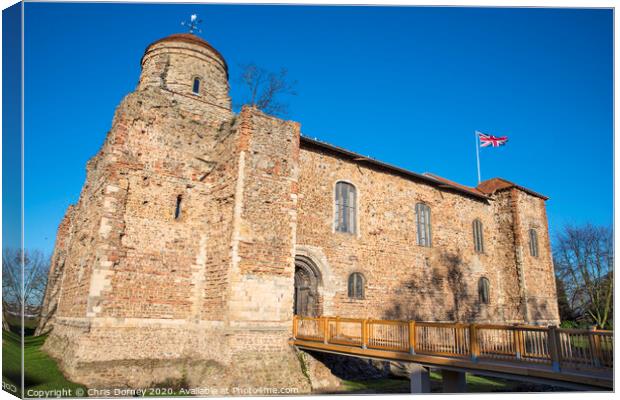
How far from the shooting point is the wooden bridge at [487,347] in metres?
7.08

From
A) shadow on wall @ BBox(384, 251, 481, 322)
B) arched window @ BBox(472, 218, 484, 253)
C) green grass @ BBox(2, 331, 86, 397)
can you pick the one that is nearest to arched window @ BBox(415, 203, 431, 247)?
shadow on wall @ BBox(384, 251, 481, 322)

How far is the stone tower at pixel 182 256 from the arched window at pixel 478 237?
37.0 feet

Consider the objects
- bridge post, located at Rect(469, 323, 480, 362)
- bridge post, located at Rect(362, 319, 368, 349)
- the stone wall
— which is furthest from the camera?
the stone wall

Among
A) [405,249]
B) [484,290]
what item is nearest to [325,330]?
[405,249]

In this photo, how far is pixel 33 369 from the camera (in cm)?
1081

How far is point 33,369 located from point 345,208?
10773 mm

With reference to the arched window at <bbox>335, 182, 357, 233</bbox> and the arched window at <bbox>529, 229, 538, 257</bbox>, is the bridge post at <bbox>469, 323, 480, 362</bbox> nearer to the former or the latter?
the arched window at <bbox>335, 182, 357, 233</bbox>

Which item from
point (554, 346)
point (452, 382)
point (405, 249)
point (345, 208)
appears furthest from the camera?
point (405, 249)

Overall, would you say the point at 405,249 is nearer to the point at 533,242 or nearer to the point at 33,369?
the point at 533,242

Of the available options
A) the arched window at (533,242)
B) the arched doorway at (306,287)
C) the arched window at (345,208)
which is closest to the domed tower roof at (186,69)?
the arched window at (345,208)

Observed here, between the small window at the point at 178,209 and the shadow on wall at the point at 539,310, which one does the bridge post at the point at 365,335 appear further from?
the shadow on wall at the point at 539,310

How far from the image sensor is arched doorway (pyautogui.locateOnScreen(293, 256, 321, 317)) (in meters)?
15.2

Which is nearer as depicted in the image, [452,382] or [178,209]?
[452,382]

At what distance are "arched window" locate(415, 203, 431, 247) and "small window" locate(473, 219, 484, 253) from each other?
3381mm
